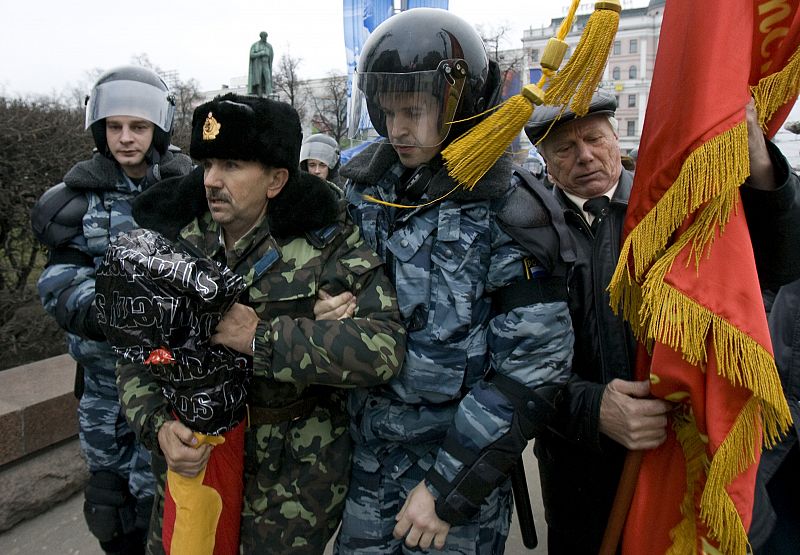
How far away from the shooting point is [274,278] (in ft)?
5.61

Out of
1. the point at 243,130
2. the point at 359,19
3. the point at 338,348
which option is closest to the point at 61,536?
the point at 338,348

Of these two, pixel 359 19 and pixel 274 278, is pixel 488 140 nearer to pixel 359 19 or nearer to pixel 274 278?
pixel 274 278

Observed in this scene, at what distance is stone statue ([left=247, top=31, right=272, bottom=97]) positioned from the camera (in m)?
13.1

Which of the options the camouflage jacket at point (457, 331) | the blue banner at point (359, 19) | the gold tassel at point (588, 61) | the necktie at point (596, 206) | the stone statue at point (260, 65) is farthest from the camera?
the stone statue at point (260, 65)

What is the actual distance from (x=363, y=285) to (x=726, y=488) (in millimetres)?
1037

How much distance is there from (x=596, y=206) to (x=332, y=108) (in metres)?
31.8

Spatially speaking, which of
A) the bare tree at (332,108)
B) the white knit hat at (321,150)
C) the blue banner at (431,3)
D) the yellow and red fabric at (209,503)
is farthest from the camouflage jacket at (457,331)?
the bare tree at (332,108)

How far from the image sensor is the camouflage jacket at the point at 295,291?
1563mm


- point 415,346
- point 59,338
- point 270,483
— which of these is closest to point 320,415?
point 270,483

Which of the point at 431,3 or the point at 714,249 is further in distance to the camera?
the point at 431,3

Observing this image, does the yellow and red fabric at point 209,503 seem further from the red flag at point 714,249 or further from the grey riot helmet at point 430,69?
the red flag at point 714,249

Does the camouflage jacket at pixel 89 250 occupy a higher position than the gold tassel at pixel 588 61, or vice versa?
the gold tassel at pixel 588 61

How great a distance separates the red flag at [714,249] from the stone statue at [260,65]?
41.8 feet

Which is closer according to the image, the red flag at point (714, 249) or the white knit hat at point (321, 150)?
the red flag at point (714, 249)
